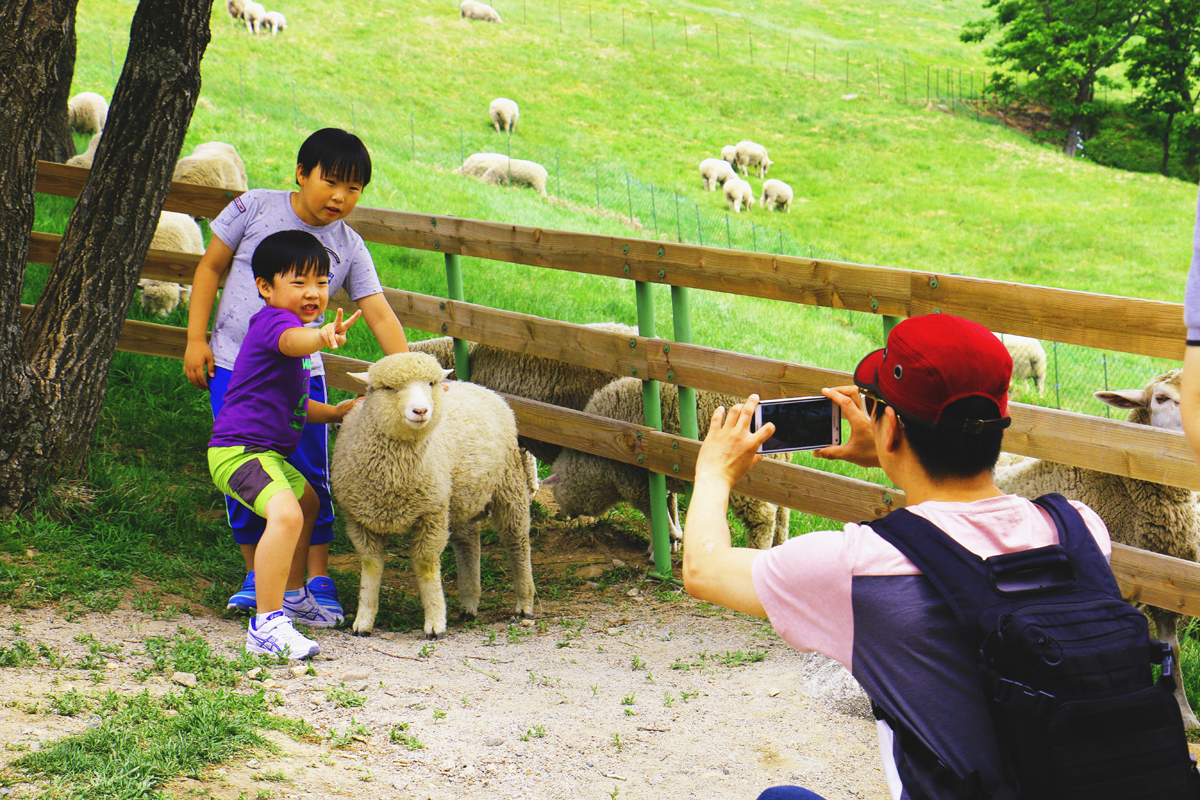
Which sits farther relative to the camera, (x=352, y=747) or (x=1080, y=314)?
(x=1080, y=314)

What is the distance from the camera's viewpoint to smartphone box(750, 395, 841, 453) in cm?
197

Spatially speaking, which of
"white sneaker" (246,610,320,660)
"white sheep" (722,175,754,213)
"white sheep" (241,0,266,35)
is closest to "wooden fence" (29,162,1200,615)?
"white sneaker" (246,610,320,660)

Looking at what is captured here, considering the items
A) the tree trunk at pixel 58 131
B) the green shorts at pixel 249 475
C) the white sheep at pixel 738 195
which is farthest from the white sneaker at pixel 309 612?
the white sheep at pixel 738 195

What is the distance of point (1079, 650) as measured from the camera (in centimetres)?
132

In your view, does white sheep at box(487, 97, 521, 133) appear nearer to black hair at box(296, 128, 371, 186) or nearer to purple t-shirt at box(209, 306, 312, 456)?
black hair at box(296, 128, 371, 186)

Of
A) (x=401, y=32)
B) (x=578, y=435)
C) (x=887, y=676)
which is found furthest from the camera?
(x=401, y=32)

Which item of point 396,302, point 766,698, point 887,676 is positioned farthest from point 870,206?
point 887,676

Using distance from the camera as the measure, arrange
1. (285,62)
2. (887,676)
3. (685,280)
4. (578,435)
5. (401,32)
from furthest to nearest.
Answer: (401,32), (285,62), (578,435), (685,280), (887,676)

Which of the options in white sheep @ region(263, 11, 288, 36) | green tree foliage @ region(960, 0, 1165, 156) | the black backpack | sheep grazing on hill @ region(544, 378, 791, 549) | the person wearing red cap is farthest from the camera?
green tree foliage @ region(960, 0, 1165, 156)

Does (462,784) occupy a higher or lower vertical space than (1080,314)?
lower

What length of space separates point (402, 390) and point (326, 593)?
105cm

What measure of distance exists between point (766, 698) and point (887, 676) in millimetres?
2229

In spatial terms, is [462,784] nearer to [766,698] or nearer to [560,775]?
[560,775]

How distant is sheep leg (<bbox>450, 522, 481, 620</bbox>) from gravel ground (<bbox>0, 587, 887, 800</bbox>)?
253mm
